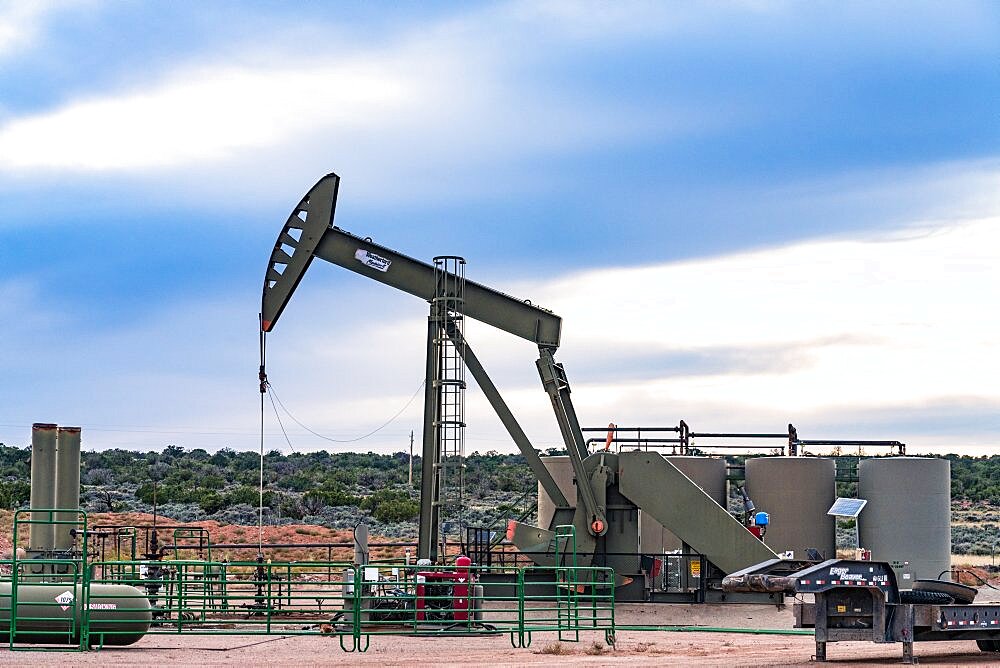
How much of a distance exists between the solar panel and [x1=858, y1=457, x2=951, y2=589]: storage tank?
15.7 inches

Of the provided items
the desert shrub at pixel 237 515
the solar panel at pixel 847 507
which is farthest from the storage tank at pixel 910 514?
the desert shrub at pixel 237 515

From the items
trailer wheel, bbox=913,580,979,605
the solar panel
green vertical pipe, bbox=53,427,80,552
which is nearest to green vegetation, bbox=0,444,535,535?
the solar panel

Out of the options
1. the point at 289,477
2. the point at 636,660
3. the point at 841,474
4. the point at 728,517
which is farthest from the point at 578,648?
the point at 289,477

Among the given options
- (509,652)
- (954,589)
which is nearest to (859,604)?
(954,589)

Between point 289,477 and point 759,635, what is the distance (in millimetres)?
49127

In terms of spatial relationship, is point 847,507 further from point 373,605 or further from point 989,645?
point 373,605

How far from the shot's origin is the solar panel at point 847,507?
25047mm

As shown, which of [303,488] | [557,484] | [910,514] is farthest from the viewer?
[303,488]

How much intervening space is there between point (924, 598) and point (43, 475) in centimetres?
1228

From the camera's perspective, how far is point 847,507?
25.1 meters

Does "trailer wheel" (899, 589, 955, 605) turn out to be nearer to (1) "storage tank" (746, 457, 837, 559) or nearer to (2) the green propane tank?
(2) the green propane tank

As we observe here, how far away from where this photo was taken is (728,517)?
22844 millimetres

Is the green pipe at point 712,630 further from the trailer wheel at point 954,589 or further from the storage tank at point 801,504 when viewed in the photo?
the storage tank at point 801,504

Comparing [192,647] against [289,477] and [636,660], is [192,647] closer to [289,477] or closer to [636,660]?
[636,660]
